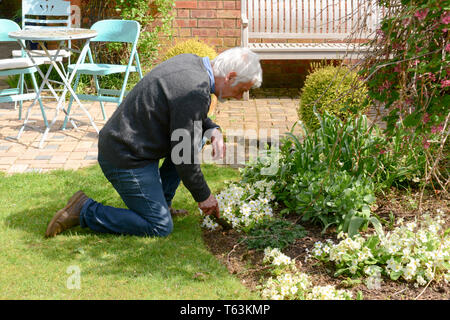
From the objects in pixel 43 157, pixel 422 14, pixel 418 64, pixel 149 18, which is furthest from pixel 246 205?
pixel 149 18

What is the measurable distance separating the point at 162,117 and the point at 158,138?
15 cm

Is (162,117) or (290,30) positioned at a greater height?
(290,30)

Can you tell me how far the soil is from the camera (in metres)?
2.70

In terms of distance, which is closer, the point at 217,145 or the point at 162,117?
the point at 162,117

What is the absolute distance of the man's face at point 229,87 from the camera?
2.99 meters

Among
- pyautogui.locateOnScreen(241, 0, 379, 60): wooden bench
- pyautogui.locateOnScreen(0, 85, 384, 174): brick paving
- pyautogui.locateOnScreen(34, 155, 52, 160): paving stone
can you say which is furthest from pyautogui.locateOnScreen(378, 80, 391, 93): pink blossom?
pyautogui.locateOnScreen(241, 0, 379, 60): wooden bench

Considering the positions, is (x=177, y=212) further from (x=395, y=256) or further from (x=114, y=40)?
(x=114, y=40)

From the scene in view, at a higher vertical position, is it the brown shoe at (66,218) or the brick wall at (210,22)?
the brick wall at (210,22)

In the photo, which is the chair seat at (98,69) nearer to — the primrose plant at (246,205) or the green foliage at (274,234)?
the primrose plant at (246,205)

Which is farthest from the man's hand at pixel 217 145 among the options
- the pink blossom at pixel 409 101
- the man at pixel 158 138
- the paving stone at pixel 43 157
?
the paving stone at pixel 43 157

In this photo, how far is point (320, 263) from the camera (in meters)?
2.93

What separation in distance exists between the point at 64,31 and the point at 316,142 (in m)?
3.21
